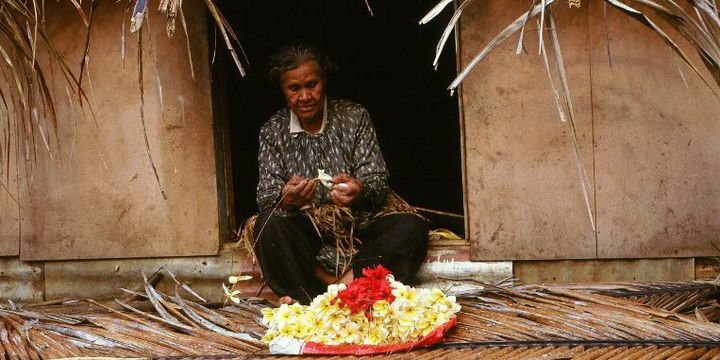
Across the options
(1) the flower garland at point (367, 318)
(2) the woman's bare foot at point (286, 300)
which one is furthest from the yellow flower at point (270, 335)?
(2) the woman's bare foot at point (286, 300)

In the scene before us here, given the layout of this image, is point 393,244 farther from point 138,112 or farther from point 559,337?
point 138,112

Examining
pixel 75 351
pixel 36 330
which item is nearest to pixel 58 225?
pixel 36 330

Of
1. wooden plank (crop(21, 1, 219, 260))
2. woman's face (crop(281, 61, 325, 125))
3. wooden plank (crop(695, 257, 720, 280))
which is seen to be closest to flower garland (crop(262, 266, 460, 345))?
woman's face (crop(281, 61, 325, 125))

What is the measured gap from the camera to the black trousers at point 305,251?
398 centimetres

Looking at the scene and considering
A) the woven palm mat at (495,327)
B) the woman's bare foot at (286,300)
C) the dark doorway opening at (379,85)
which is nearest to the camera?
the woven palm mat at (495,327)

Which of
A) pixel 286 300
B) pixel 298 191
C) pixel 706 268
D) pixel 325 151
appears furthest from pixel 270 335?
pixel 706 268

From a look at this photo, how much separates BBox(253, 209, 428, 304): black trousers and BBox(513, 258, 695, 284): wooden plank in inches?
20.8

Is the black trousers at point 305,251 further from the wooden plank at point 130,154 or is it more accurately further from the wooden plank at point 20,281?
the wooden plank at point 20,281

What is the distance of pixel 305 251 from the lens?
4.05m

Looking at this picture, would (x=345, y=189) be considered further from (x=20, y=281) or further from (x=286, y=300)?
(x=20, y=281)

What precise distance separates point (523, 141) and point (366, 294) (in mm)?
1247

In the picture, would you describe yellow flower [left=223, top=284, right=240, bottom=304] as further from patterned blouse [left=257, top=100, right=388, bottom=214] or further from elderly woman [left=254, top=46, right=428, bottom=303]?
patterned blouse [left=257, top=100, right=388, bottom=214]

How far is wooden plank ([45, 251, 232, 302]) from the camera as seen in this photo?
439cm

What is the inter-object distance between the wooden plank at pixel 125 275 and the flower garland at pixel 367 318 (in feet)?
3.59
